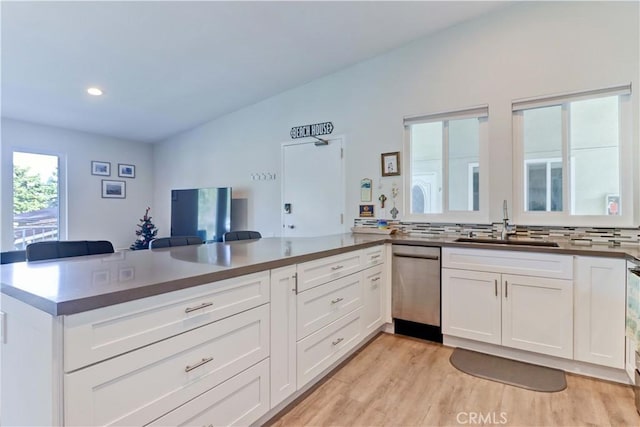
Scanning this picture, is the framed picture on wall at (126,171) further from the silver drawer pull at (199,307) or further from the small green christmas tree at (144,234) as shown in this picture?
the silver drawer pull at (199,307)

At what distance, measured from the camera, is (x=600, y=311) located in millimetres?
2215

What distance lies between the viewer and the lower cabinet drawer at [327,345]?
6.44 ft

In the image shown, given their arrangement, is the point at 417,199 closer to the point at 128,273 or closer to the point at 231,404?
the point at 231,404

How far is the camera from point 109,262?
1.61 m

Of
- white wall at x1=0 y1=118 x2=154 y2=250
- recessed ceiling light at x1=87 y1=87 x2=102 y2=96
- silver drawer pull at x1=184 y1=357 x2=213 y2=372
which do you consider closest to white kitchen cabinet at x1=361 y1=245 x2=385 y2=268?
silver drawer pull at x1=184 y1=357 x2=213 y2=372

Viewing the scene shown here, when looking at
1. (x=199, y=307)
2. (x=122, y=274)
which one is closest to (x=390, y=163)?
(x=199, y=307)

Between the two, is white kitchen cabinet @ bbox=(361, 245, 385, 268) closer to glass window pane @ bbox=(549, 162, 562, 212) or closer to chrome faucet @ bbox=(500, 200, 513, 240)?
chrome faucet @ bbox=(500, 200, 513, 240)

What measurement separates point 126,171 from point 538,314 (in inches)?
240

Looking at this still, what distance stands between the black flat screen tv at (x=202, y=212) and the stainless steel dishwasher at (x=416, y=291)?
2708 millimetres

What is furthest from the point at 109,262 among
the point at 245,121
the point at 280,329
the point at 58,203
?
the point at 58,203

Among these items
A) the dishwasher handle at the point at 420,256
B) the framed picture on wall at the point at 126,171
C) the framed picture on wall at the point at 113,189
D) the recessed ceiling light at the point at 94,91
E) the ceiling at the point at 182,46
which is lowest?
the dishwasher handle at the point at 420,256

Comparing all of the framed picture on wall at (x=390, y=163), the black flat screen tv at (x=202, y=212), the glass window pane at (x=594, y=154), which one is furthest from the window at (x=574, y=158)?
A: the black flat screen tv at (x=202, y=212)

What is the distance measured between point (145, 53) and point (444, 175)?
10.2 ft

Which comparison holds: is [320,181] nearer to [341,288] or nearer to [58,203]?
[341,288]
